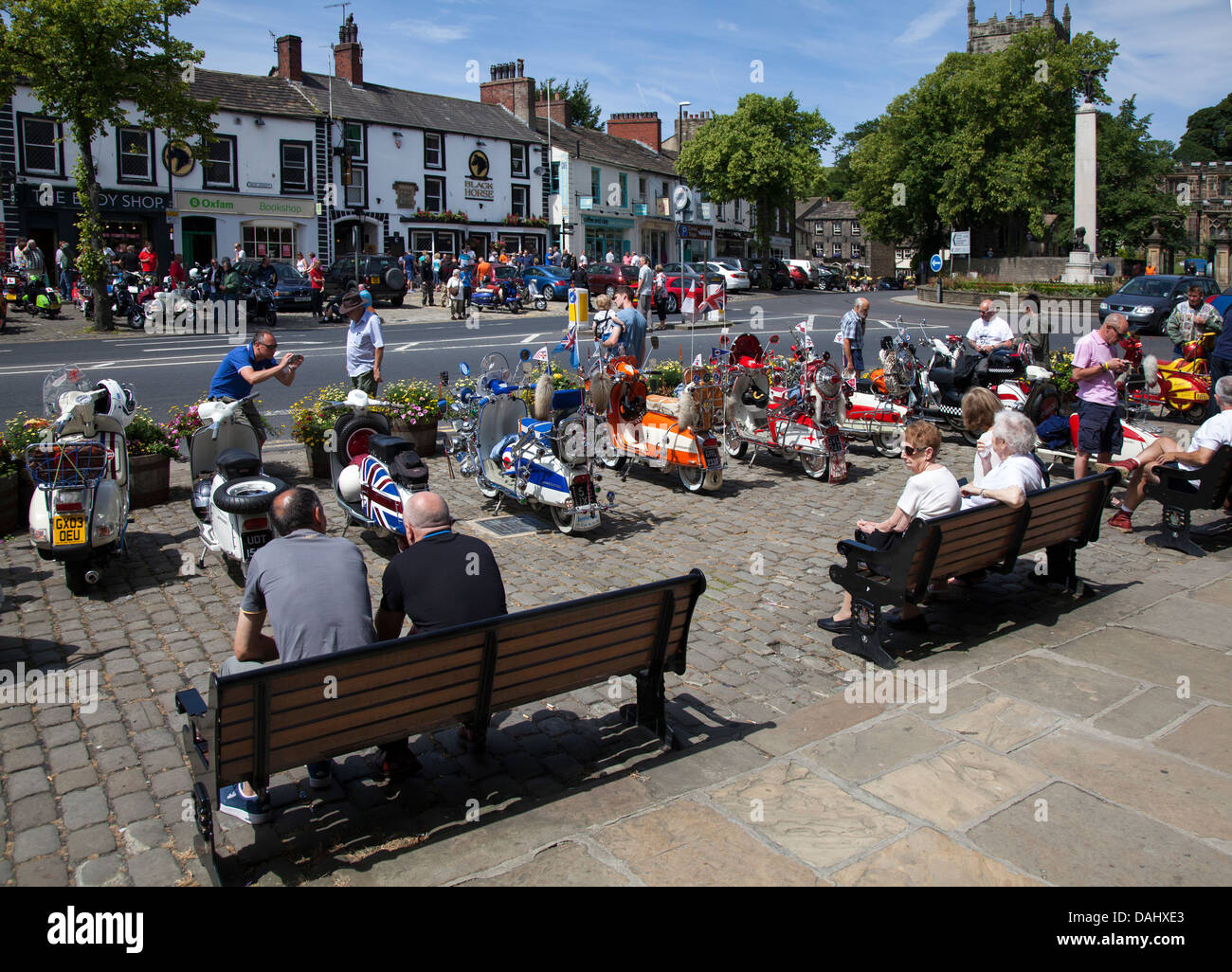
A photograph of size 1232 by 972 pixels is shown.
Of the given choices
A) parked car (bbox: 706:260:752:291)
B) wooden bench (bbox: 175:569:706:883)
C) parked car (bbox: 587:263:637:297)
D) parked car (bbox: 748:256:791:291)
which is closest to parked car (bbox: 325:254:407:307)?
parked car (bbox: 587:263:637:297)

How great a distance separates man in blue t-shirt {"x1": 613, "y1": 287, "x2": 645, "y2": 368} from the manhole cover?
2.73m

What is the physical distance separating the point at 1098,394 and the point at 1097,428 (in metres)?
0.34

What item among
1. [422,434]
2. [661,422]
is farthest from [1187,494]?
[422,434]

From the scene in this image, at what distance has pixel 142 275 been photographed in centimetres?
2769

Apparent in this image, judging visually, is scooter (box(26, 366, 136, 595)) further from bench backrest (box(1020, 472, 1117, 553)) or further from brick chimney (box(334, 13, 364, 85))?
brick chimney (box(334, 13, 364, 85))

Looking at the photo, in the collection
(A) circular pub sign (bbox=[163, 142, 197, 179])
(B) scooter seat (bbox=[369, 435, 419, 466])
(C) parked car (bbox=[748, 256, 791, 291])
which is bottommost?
(B) scooter seat (bbox=[369, 435, 419, 466])

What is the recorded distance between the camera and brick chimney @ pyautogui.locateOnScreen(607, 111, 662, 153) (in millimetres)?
71000

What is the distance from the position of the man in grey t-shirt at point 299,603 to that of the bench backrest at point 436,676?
0.95ft

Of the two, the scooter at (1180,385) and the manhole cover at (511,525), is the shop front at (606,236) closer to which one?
the scooter at (1180,385)

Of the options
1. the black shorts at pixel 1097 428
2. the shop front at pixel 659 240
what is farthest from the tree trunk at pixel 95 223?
the shop front at pixel 659 240

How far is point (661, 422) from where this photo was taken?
10.6m

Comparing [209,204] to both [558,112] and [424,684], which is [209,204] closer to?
[558,112]

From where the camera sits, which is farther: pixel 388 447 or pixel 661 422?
pixel 661 422

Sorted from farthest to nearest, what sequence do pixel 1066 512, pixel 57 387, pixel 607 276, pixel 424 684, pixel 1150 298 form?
1. pixel 607 276
2. pixel 1150 298
3. pixel 57 387
4. pixel 1066 512
5. pixel 424 684
